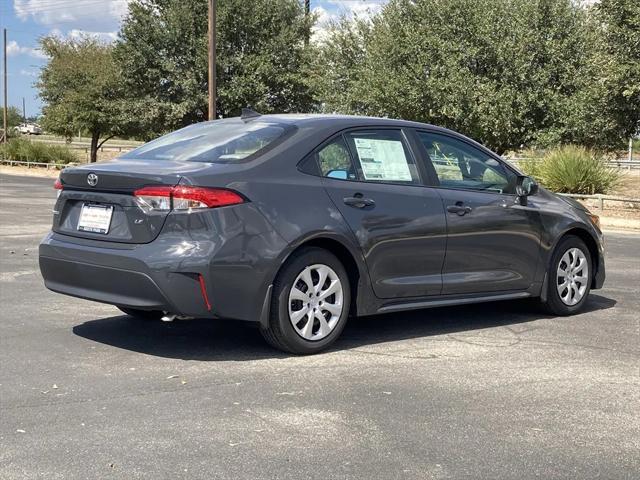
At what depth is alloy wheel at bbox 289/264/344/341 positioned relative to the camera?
566 centimetres

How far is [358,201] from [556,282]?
2.33m

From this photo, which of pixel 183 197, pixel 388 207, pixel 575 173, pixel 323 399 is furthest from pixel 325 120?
pixel 575 173

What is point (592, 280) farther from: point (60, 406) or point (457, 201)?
point (60, 406)

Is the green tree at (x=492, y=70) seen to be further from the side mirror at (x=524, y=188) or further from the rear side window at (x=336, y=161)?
the rear side window at (x=336, y=161)

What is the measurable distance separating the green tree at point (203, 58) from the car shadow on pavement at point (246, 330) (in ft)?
82.5

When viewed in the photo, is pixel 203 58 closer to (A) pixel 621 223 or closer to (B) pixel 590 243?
(A) pixel 621 223

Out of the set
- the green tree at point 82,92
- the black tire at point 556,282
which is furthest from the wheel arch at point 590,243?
the green tree at point 82,92

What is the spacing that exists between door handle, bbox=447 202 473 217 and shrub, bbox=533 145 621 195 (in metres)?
15.2

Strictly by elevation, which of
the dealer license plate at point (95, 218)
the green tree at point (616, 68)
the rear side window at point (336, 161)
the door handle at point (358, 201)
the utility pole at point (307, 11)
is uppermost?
the utility pole at point (307, 11)

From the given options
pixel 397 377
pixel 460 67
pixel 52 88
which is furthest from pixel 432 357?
pixel 52 88

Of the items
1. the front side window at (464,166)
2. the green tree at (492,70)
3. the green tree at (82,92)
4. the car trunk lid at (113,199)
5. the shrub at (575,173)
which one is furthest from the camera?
the green tree at (82,92)

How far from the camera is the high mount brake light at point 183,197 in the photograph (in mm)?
5316

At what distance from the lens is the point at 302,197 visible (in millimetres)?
5691

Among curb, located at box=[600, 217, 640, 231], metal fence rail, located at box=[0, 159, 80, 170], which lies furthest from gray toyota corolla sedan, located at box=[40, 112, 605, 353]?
metal fence rail, located at box=[0, 159, 80, 170]
